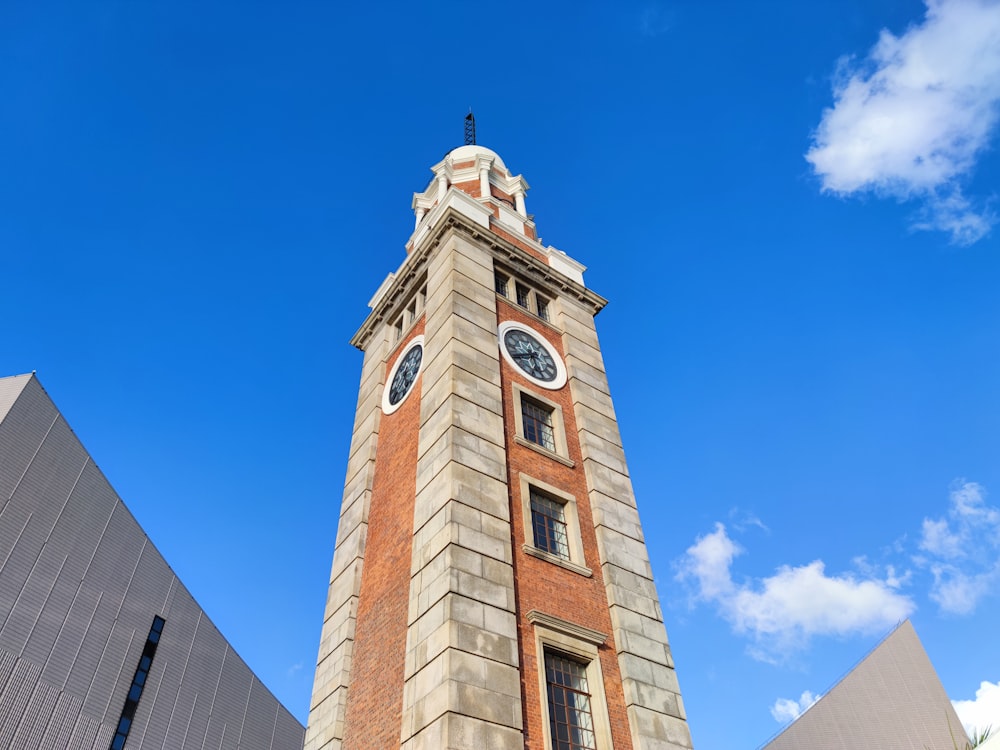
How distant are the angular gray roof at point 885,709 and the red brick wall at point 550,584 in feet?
83.0

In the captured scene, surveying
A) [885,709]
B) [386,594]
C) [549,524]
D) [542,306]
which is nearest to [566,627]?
[549,524]

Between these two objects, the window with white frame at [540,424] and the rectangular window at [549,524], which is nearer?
the rectangular window at [549,524]

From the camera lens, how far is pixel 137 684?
125ft

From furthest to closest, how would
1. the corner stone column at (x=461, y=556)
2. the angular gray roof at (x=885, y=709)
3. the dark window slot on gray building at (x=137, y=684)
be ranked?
the angular gray roof at (x=885, y=709) < the dark window slot on gray building at (x=137, y=684) < the corner stone column at (x=461, y=556)

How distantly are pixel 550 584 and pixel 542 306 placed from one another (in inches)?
460

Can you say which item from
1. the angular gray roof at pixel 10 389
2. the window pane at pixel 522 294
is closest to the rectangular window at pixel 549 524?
the window pane at pixel 522 294

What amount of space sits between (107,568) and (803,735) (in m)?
35.2

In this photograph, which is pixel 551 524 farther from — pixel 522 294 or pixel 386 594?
pixel 522 294

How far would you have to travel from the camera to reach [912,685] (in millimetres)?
40500

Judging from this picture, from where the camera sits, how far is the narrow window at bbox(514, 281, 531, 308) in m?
24.8

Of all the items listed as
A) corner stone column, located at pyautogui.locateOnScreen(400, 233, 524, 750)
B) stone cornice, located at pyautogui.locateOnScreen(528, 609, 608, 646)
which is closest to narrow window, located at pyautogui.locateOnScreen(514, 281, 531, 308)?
corner stone column, located at pyautogui.locateOnScreen(400, 233, 524, 750)

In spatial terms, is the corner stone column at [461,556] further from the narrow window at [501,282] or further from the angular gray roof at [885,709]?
the angular gray roof at [885,709]

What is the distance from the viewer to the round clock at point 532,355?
2145cm

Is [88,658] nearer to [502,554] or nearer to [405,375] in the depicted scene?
[405,375]
